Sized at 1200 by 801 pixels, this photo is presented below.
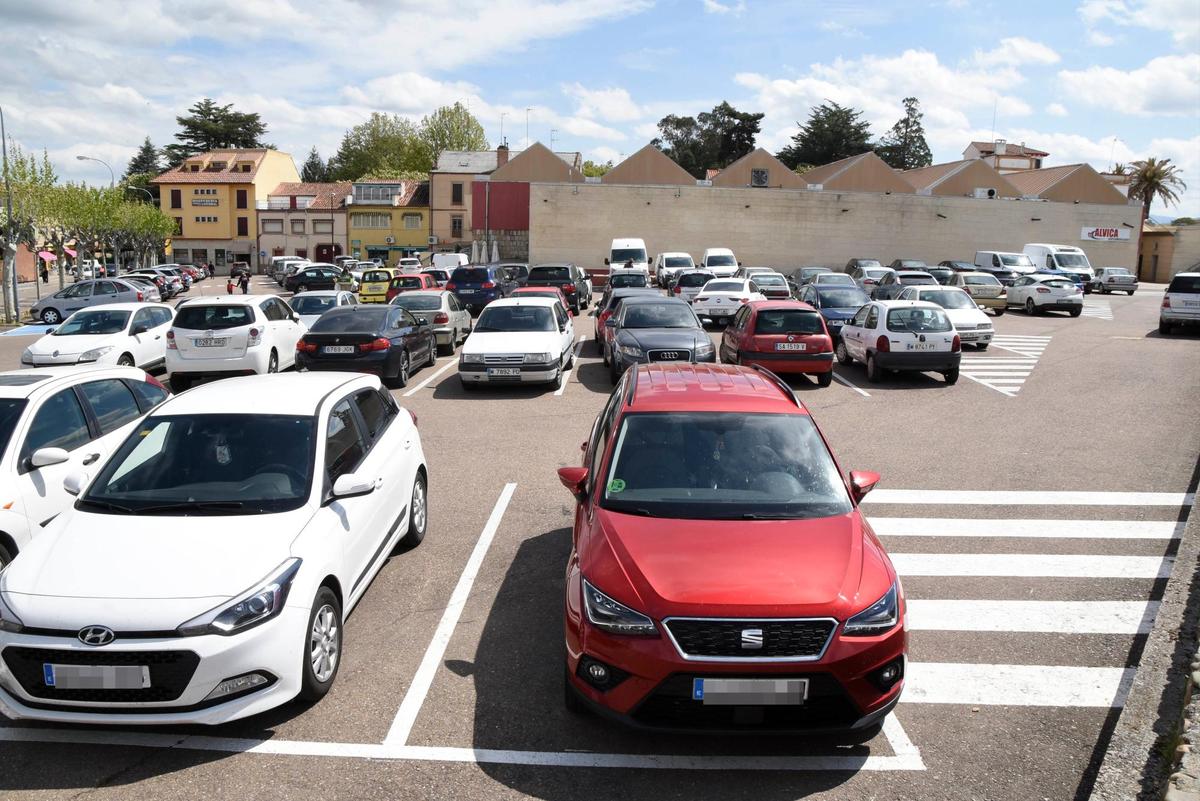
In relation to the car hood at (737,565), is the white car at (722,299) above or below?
above

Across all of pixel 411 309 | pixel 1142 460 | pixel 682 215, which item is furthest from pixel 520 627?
pixel 682 215

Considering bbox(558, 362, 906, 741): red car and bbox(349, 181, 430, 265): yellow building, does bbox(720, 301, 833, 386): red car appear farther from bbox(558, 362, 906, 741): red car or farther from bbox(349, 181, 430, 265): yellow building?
bbox(349, 181, 430, 265): yellow building

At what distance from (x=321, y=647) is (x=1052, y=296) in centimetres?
3171

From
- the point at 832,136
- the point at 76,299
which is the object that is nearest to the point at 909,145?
the point at 832,136

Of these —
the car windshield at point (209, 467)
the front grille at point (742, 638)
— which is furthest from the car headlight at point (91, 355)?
the front grille at point (742, 638)

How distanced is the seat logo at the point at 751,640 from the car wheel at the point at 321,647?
7.70ft

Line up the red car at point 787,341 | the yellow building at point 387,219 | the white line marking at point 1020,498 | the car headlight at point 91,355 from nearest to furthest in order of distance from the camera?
1. the white line marking at point 1020,498
2. the car headlight at point 91,355
3. the red car at point 787,341
4. the yellow building at point 387,219

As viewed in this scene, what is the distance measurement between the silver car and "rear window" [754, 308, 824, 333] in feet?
25.0

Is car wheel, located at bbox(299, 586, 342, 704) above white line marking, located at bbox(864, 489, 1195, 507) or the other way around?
above

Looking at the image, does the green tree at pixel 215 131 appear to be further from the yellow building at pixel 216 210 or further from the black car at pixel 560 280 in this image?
the black car at pixel 560 280

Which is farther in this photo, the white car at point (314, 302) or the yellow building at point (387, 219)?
the yellow building at point (387, 219)

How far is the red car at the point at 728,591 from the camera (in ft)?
13.8

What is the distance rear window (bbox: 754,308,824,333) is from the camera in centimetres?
1606

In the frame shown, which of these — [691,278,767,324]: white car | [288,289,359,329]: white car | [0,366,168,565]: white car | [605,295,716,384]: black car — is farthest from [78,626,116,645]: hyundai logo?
[691,278,767,324]: white car
